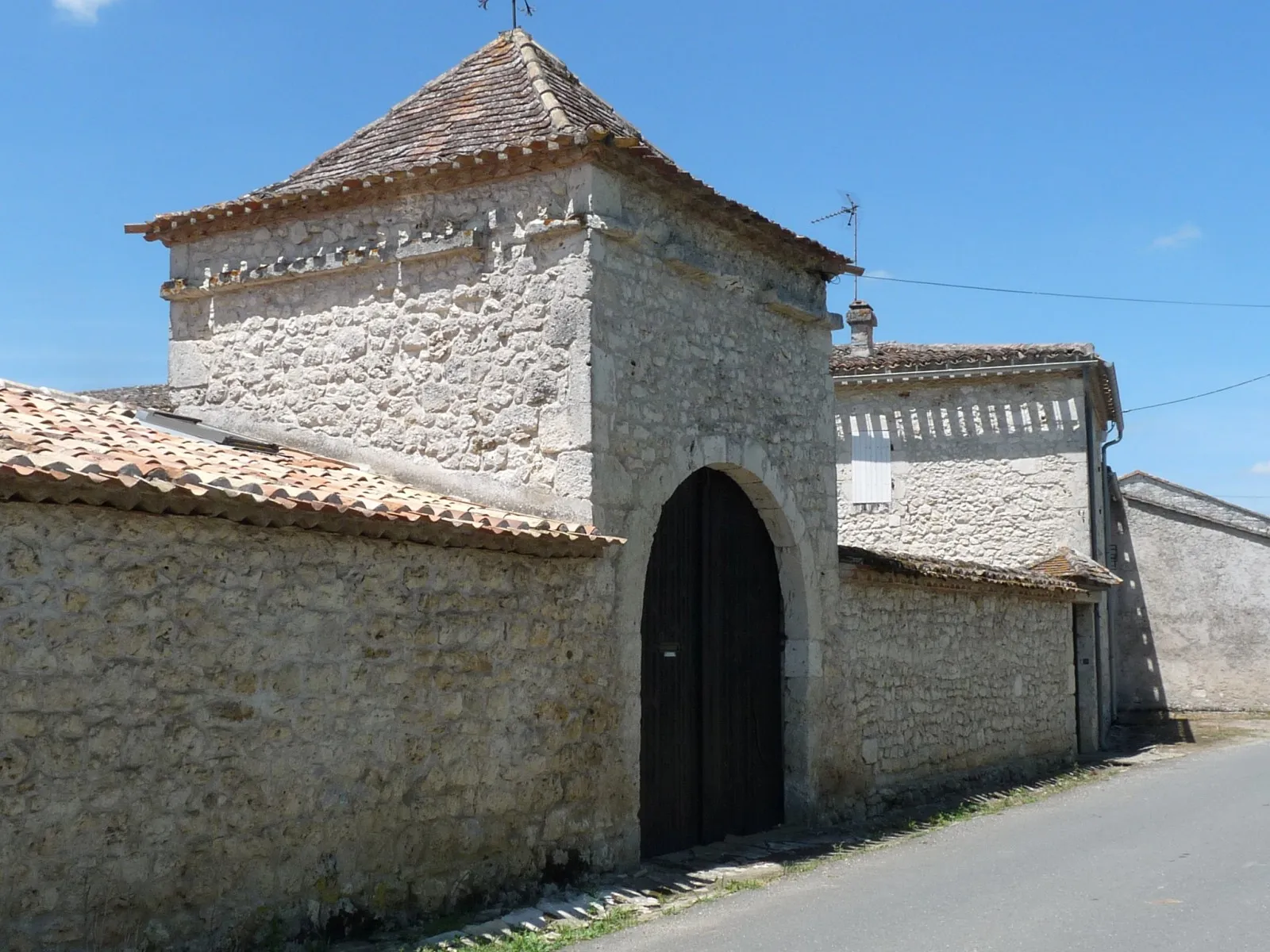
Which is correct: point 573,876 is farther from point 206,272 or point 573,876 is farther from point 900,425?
point 900,425

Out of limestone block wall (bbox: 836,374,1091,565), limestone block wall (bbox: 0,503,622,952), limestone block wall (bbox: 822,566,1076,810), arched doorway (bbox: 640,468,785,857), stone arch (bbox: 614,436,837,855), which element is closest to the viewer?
limestone block wall (bbox: 0,503,622,952)

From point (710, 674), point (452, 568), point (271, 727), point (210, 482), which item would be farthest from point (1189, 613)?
point (210, 482)

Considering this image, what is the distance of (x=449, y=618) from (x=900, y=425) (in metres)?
12.6

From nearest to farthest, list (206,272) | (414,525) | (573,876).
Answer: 1. (414,525)
2. (573,876)
3. (206,272)

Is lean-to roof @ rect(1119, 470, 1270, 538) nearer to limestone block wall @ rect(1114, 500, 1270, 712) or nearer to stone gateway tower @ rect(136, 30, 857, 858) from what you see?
limestone block wall @ rect(1114, 500, 1270, 712)

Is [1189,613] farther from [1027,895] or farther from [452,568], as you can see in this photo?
[452,568]

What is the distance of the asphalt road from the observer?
5855mm

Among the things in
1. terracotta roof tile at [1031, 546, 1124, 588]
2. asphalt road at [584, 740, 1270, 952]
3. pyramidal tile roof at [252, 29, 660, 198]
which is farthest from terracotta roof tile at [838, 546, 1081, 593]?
pyramidal tile roof at [252, 29, 660, 198]

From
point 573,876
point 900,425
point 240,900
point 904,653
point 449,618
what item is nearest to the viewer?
point 240,900

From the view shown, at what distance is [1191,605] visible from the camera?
21672 mm

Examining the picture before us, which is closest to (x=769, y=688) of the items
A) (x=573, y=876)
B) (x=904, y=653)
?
(x=904, y=653)

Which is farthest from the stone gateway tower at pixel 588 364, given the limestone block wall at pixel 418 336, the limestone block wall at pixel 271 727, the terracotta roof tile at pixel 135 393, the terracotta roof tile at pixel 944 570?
the terracotta roof tile at pixel 135 393

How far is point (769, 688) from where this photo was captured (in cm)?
980

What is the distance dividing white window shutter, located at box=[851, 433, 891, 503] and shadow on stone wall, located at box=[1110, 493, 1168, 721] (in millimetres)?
6037
